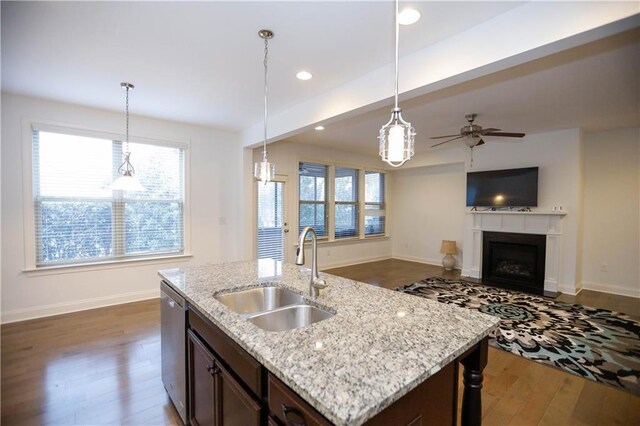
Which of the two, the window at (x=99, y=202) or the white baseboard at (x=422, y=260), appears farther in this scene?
the white baseboard at (x=422, y=260)

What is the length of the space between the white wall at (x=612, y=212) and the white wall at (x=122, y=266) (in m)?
6.00

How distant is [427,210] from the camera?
750 cm

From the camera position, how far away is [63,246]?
3904 millimetres

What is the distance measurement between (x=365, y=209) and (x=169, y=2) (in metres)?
6.08

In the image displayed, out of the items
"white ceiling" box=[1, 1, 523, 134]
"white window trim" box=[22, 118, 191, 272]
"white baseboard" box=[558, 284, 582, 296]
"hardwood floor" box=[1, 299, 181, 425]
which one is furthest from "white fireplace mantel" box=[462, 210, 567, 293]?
"white window trim" box=[22, 118, 191, 272]

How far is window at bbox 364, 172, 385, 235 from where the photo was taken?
7590mm

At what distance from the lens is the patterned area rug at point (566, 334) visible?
2633mm

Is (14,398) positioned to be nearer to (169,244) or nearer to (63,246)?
(63,246)

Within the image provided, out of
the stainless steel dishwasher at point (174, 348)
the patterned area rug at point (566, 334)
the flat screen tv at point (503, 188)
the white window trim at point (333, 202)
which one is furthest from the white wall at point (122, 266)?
the flat screen tv at point (503, 188)

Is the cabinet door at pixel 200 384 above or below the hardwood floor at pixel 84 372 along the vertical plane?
above

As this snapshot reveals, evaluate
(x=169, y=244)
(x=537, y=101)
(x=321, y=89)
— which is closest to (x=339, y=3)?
(x=321, y=89)

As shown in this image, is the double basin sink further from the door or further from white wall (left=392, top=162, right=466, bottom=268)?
white wall (left=392, top=162, right=466, bottom=268)

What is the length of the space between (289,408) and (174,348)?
4.49ft

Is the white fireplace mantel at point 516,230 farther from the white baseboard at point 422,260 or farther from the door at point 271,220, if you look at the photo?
the door at point 271,220
